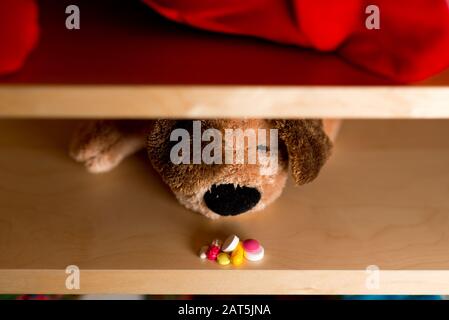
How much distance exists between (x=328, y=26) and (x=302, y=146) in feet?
0.55

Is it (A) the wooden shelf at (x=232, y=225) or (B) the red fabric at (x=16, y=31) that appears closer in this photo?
(B) the red fabric at (x=16, y=31)

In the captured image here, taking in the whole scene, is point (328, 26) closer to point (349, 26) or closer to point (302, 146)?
point (349, 26)

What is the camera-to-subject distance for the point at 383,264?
556mm

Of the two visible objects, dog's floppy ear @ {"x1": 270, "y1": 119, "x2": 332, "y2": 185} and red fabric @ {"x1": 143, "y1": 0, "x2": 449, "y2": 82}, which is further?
dog's floppy ear @ {"x1": 270, "y1": 119, "x2": 332, "y2": 185}

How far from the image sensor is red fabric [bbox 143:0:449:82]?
15.3 inches

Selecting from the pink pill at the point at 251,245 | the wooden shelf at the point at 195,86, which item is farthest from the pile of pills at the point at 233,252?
the wooden shelf at the point at 195,86

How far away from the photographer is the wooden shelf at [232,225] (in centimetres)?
54

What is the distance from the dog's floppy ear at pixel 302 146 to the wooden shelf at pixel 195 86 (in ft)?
0.49

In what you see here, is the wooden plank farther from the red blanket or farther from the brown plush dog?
the brown plush dog

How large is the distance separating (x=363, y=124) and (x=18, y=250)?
501 mm

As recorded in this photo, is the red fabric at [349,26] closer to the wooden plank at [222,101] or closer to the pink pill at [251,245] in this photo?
the wooden plank at [222,101]

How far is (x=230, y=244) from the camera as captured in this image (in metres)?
0.55

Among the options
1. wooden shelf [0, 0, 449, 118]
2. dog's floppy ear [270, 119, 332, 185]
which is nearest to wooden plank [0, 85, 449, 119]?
wooden shelf [0, 0, 449, 118]
